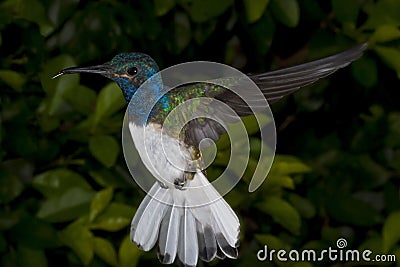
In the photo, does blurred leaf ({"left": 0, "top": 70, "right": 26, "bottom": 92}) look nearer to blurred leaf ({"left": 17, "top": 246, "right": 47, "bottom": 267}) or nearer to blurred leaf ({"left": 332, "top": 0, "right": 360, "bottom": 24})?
blurred leaf ({"left": 17, "top": 246, "right": 47, "bottom": 267})

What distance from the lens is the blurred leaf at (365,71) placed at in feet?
4.90

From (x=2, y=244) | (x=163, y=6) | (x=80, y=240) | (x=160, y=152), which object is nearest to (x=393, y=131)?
(x=163, y=6)

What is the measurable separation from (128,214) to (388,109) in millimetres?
599

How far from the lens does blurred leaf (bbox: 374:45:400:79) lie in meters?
1.43

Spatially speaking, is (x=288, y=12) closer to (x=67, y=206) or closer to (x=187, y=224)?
(x=67, y=206)

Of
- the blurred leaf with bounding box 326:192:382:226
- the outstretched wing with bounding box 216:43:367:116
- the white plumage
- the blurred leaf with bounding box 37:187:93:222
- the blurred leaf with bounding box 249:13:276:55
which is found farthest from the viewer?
the blurred leaf with bounding box 326:192:382:226

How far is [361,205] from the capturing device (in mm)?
1580

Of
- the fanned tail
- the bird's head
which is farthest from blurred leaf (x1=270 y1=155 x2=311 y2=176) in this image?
the bird's head

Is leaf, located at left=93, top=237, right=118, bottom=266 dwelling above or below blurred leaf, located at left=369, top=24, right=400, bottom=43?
below

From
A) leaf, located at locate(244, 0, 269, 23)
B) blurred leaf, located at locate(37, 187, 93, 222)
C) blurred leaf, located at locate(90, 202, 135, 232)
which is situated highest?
leaf, located at locate(244, 0, 269, 23)

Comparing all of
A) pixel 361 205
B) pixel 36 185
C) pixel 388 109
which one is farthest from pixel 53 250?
pixel 388 109

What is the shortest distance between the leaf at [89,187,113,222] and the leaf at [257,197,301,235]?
11.0 inches

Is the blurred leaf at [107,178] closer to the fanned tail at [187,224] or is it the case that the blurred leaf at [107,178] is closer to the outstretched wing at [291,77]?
the fanned tail at [187,224]

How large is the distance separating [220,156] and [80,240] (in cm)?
27
